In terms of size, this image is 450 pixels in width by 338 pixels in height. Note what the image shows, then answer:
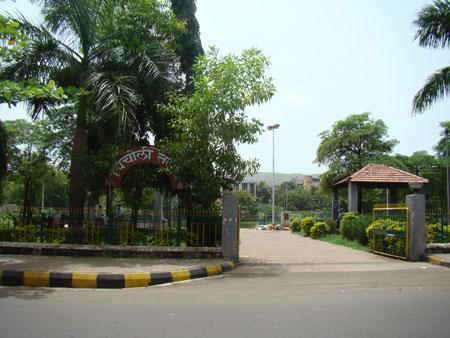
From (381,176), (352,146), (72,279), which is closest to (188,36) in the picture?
(381,176)

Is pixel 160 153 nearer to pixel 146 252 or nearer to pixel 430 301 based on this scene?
pixel 146 252

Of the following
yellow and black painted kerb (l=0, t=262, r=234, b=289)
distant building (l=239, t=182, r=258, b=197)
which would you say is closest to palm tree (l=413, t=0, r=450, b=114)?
yellow and black painted kerb (l=0, t=262, r=234, b=289)

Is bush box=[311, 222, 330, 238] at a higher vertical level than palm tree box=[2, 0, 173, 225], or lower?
lower

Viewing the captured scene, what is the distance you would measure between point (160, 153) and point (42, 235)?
3882 mm

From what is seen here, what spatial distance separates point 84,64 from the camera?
559 inches

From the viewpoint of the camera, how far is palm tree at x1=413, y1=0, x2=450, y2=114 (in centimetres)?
1620

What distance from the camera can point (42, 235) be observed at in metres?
12.3

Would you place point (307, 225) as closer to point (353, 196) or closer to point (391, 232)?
point (353, 196)

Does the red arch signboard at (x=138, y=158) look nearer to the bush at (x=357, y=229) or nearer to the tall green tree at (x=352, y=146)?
the bush at (x=357, y=229)

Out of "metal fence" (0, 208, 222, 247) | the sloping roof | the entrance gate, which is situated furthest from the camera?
the sloping roof

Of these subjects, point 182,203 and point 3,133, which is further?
point 3,133

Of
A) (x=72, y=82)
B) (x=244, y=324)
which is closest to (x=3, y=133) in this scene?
(x=72, y=82)

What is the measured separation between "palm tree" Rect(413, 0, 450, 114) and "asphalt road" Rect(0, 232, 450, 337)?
28.9ft

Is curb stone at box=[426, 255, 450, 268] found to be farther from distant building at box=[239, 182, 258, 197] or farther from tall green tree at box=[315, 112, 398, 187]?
distant building at box=[239, 182, 258, 197]
